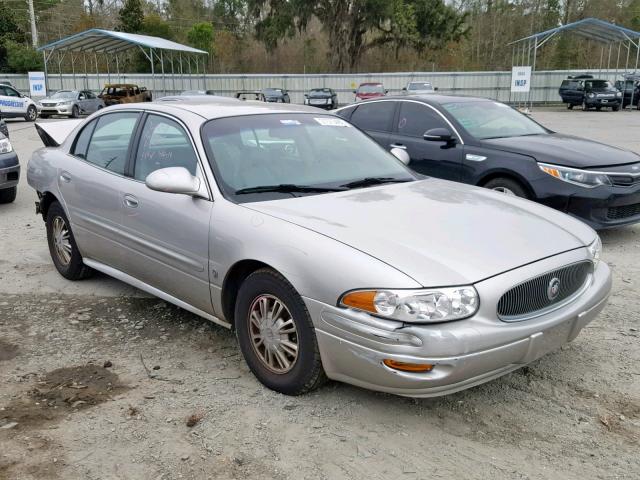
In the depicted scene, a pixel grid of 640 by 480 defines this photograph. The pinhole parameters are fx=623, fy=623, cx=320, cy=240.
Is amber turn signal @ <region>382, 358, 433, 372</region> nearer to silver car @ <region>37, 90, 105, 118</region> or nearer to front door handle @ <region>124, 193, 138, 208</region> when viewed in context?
front door handle @ <region>124, 193, 138, 208</region>

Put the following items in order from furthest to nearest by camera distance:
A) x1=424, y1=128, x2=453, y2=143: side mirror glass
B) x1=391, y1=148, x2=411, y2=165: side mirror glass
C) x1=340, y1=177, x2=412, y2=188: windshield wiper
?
1. x1=424, y1=128, x2=453, y2=143: side mirror glass
2. x1=391, y1=148, x2=411, y2=165: side mirror glass
3. x1=340, y1=177, x2=412, y2=188: windshield wiper

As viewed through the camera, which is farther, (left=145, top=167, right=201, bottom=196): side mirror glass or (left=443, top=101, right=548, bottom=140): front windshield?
(left=443, top=101, right=548, bottom=140): front windshield

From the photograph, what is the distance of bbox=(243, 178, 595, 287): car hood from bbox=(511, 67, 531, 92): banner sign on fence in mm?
29794

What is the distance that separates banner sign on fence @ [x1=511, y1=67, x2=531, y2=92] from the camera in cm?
3145

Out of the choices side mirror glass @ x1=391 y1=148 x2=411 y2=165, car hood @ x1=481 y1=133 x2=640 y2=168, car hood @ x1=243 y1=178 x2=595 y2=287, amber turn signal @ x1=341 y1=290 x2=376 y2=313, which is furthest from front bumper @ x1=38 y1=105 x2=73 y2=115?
amber turn signal @ x1=341 y1=290 x2=376 y2=313

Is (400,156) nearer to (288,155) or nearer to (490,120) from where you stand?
(288,155)

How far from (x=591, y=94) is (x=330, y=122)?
31.5 meters

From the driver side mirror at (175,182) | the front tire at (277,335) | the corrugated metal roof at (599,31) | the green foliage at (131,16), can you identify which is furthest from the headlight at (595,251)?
the green foliage at (131,16)

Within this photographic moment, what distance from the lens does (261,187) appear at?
374 cm

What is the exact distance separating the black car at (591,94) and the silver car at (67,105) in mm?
24640

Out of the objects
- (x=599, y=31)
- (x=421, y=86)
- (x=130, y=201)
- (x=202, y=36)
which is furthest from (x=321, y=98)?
(x=130, y=201)

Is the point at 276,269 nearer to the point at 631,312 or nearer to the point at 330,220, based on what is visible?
the point at 330,220

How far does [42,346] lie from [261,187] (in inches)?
71.9

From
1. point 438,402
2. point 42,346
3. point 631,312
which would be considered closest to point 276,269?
point 438,402
